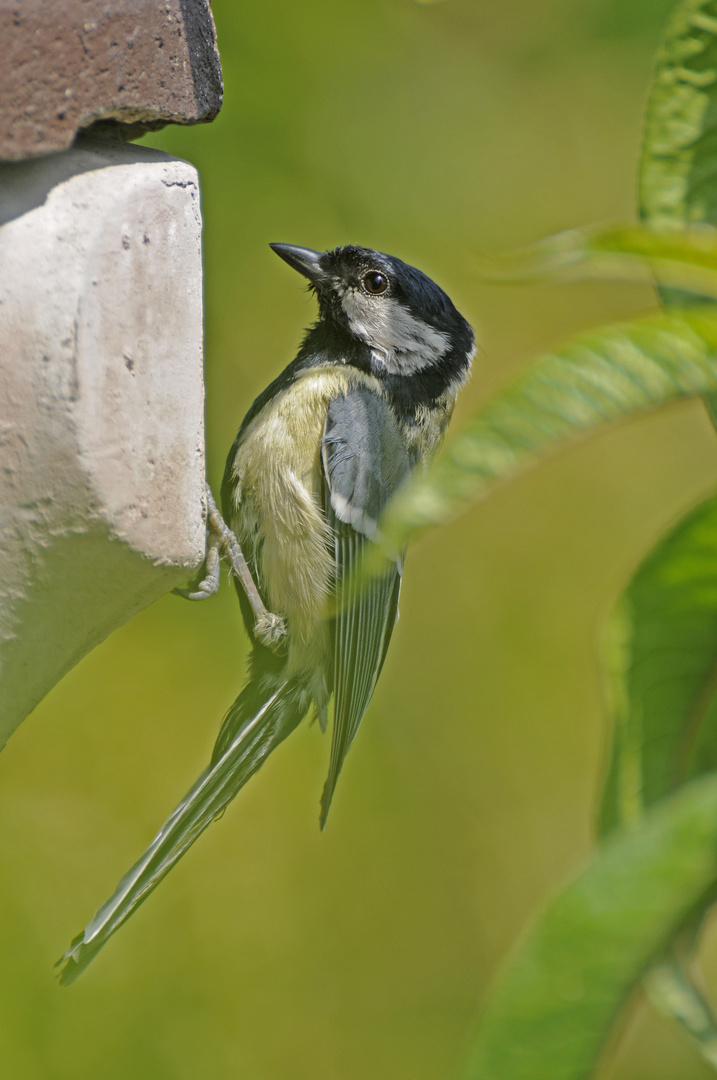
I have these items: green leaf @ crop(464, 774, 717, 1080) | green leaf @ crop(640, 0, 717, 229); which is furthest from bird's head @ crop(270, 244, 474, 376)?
green leaf @ crop(464, 774, 717, 1080)

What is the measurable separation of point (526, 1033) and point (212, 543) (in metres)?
0.63

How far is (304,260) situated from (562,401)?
0.78 metres

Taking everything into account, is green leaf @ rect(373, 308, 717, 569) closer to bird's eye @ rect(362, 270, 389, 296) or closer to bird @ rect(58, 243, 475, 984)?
bird @ rect(58, 243, 475, 984)

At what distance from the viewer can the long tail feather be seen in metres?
0.65

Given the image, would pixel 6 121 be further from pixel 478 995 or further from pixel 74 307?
pixel 478 995

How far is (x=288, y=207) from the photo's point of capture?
1.49m

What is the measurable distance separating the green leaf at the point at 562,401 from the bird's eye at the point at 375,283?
0.78 metres

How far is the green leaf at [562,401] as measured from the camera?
7.5 inches

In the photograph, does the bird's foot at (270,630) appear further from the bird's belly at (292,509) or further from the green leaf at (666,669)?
the green leaf at (666,669)

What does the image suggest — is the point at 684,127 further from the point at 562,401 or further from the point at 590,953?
the point at 590,953

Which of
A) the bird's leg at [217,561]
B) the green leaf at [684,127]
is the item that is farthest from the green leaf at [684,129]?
the bird's leg at [217,561]

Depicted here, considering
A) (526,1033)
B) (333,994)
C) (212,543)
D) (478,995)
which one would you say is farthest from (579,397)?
(478,995)

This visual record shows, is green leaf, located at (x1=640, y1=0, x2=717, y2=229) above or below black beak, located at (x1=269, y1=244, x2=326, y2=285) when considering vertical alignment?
above

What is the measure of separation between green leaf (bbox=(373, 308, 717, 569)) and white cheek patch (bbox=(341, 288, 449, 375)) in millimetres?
748
